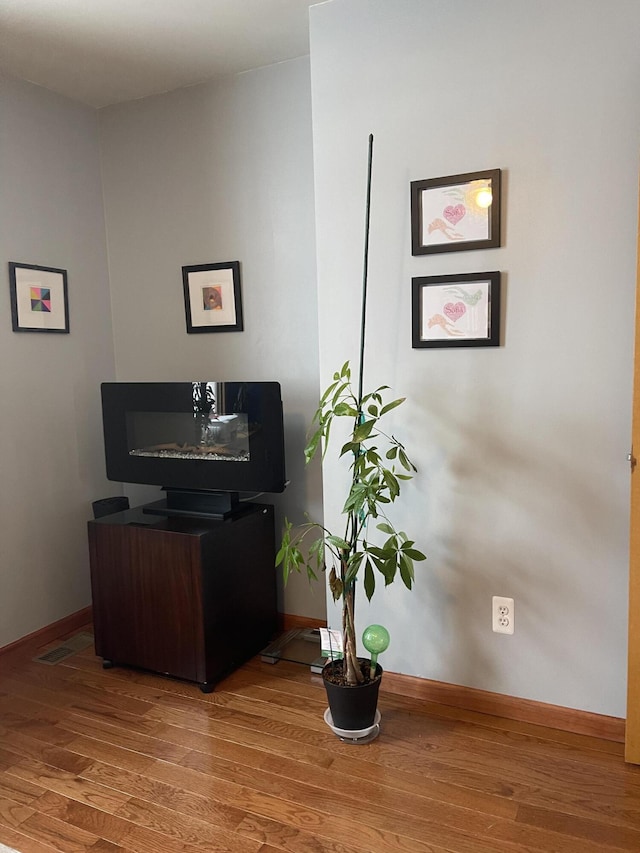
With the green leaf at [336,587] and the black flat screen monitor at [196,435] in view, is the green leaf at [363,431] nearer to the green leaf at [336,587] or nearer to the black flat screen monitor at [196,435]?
the green leaf at [336,587]

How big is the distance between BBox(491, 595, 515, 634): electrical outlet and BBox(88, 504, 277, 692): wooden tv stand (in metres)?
1.03

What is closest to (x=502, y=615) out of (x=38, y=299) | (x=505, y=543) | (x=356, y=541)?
(x=505, y=543)

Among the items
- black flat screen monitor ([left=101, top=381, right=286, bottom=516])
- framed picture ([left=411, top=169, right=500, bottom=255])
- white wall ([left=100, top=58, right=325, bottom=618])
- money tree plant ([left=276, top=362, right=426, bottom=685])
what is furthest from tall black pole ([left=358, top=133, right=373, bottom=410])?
white wall ([left=100, top=58, right=325, bottom=618])

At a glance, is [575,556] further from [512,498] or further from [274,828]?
[274,828]

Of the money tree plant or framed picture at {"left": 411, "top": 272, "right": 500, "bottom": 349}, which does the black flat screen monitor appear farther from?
framed picture at {"left": 411, "top": 272, "right": 500, "bottom": 349}

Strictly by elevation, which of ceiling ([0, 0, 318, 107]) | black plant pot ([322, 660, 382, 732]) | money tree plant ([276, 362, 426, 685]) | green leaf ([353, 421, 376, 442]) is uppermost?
ceiling ([0, 0, 318, 107])

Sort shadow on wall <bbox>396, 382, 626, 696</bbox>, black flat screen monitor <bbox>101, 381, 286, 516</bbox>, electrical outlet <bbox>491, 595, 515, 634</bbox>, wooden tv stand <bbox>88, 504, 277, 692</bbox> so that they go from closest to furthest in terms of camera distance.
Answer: shadow on wall <bbox>396, 382, 626, 696</bbox>
electrical outlet <bbox>491, 595, 515, 634</bbox>
wooden tv stand <bbox>88, 504, 277, 692</bbox>
black flat screen monitor <bbox>101, 381, 286, 516</bbox>

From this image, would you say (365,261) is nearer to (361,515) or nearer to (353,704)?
(361,515)

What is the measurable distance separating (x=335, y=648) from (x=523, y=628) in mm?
667

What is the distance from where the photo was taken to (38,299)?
294 centimetres

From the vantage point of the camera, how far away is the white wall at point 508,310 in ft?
6.48

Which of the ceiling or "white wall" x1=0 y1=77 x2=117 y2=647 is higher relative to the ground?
the ceiling

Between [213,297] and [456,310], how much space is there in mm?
1327

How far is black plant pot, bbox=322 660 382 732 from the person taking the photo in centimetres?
210
